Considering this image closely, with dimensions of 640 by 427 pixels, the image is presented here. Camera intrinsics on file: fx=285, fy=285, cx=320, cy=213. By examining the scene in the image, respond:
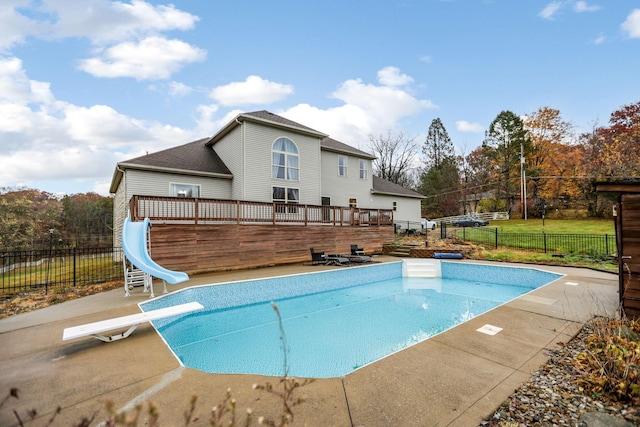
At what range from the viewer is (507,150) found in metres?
34.4

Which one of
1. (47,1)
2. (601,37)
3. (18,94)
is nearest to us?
(47,1)

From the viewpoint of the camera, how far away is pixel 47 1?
300 inches

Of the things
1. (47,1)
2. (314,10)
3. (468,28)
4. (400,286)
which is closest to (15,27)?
(47,1)

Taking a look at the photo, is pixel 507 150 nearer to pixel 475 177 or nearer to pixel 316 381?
pixel 475 177

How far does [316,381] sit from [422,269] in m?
10.8

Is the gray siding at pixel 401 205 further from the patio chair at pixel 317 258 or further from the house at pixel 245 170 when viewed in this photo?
the patio chair at pixel 317 258

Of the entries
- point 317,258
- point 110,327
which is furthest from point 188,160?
point 110,327

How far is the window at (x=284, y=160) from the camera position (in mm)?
15672

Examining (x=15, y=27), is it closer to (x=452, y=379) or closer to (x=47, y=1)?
(x=47, y=1)

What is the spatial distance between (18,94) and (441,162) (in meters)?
43.3

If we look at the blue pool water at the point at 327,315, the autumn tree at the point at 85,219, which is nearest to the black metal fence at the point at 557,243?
the blue pool water at the point at 327,315

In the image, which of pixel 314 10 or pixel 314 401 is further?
pixel 314 10

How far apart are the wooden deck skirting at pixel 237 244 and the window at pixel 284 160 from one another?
3633 millimetres

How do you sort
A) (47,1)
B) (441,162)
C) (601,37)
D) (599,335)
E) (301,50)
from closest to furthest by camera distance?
1. (599,335)
2. (47,1)
3. (601,37)
4. (301,50)
5. (441,162)
